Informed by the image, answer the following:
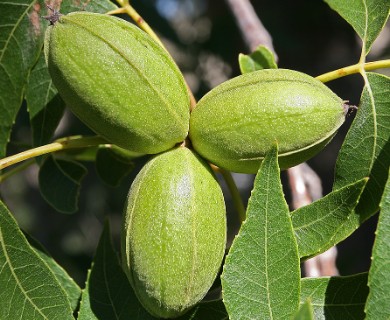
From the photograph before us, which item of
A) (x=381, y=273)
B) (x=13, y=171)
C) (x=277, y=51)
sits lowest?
(x=277, y=51)

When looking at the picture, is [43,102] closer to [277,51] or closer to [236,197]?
[236,197]

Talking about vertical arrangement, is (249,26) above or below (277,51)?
above

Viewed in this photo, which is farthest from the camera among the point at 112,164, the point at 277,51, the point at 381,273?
the point at 277,51

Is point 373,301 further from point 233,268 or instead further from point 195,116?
point 195,116

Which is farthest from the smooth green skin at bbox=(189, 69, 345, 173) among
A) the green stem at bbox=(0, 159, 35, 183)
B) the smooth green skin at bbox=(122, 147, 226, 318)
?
the green stem at bbox=(0, 159, 35, 183)

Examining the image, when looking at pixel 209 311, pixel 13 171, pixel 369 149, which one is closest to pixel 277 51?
pixel 13 171

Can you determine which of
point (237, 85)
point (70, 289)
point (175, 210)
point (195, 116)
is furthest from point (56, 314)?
point (237, 85)

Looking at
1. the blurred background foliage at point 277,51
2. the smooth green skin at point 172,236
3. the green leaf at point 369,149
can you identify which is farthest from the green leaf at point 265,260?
the blurred background foliage at point 277,51
